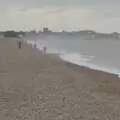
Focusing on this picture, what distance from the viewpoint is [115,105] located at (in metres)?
12.8

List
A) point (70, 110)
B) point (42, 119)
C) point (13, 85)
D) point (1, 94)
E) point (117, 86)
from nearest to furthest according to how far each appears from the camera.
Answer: point (42, 119)
point (70, 110)
point (1, 94)
point (13, 85)
point (117, 86)

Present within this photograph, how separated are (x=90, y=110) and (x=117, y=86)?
8.11 m

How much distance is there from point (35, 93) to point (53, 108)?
9.75ft

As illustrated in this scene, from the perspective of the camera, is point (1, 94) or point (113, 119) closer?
point (113, 119)

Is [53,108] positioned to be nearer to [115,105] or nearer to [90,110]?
[90,110]

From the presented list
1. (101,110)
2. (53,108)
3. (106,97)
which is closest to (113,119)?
(101,110)

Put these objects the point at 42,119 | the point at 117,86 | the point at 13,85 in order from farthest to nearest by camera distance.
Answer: the point at 117,86 < the point at 13,85 < the point at 42,119

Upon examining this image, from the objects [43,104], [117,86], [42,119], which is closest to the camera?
[42,119]

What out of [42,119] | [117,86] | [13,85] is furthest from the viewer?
[117,86]

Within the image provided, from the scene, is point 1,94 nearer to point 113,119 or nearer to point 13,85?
point 13,85

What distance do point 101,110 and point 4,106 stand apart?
9.95ft

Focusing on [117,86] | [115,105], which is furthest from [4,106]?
[117,86]

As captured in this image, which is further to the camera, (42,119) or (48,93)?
(48,93)

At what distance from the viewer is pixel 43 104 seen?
1206cm
